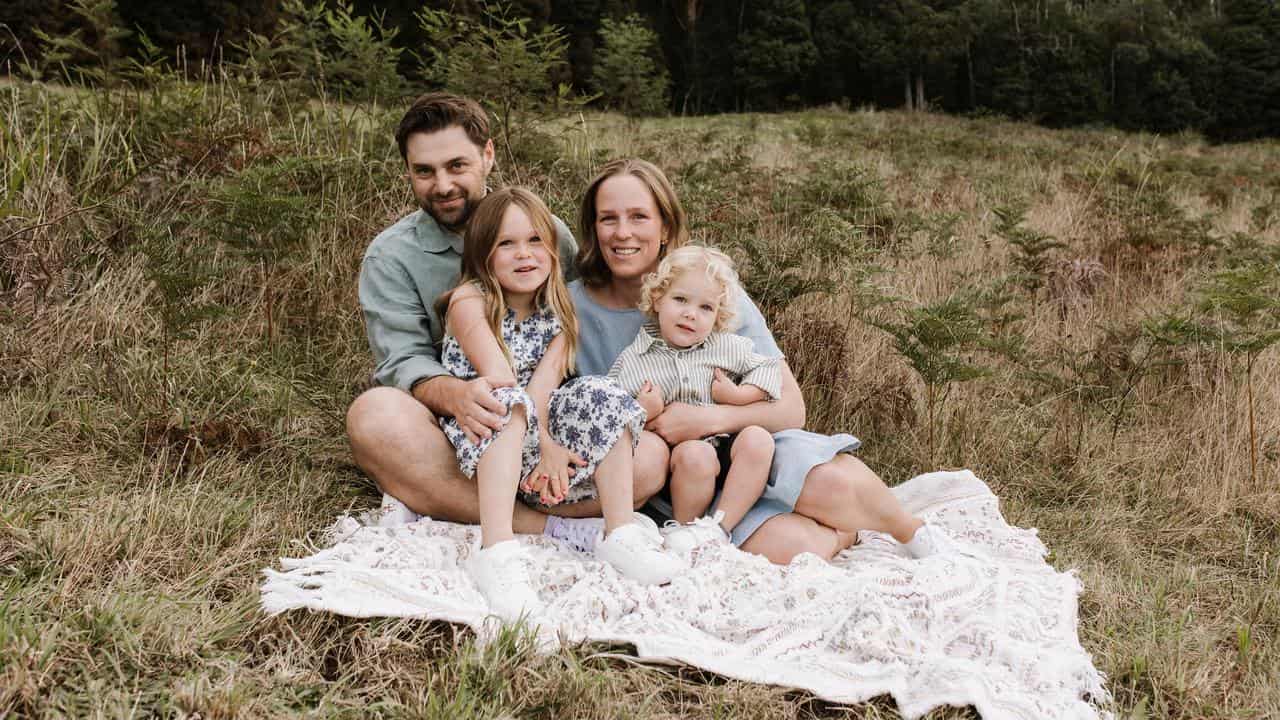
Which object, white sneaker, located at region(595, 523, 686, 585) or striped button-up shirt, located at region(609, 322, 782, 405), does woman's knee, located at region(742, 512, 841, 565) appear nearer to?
white sneaker, located at region(595, 523, 686, 585)

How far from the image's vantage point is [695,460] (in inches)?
114

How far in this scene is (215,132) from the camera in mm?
4941

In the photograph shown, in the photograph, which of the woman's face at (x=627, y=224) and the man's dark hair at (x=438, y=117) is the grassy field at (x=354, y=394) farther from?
the woman's face at (x=627, y=224)

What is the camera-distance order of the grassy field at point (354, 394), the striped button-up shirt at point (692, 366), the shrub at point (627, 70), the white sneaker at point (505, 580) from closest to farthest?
the grassy field at point (354, 394), the white sneaker at point (505, 580), the striped button-up shirt at point (692, 366), the shrub at point (627, 70)

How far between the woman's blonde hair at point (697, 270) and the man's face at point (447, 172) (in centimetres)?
75

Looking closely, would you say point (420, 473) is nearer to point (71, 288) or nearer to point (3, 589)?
point (3, 589)

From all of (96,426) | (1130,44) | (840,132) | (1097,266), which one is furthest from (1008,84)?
(96,426)

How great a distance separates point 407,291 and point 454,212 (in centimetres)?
34

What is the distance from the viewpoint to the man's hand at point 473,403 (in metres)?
2.74

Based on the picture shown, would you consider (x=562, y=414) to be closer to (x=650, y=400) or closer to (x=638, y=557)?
(x=650, y=400)

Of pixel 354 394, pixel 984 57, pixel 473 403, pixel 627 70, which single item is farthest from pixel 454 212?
pixel 984 57

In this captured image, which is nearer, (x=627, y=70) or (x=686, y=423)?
(x=686, y=423)

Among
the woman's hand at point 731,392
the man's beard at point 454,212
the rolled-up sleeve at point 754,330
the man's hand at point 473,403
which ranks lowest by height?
the woman's hand at point 731,392

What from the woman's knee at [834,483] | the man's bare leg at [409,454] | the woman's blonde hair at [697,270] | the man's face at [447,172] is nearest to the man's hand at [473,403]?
the man's bare leg at [409,454]
